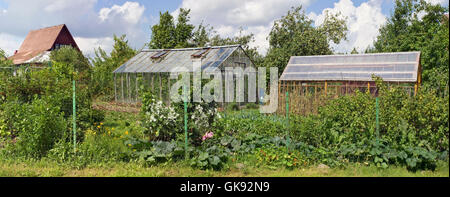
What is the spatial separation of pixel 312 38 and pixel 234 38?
7599mm

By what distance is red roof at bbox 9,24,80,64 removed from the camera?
34125mm

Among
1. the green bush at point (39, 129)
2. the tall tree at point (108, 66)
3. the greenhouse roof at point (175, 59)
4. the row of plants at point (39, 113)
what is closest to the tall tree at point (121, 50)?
the tall tree at point (108, 66)

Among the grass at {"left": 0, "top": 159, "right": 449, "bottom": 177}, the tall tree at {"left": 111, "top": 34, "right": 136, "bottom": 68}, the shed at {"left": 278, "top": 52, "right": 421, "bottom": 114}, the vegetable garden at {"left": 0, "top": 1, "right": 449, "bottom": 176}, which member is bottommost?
the grass at {"left": 0, "top": 159, "right": 449, "bottom": 177}

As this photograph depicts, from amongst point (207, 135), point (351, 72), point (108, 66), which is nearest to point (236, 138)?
point (207, 135)

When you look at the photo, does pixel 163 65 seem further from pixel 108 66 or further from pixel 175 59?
pixel 108 66

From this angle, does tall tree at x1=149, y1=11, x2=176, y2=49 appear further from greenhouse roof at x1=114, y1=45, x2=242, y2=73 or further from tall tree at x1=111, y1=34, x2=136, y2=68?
greenhouse roof at x1=114, y1=45, x2=242, y2=73

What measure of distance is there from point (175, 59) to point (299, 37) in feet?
29.8

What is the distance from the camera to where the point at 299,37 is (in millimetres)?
23453

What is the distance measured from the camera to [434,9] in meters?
20.0

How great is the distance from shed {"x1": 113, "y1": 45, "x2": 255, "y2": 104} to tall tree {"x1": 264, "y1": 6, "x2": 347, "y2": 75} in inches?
156

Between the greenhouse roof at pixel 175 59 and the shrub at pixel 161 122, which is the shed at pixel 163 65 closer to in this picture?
the greenhouse roof at pixel 175 59

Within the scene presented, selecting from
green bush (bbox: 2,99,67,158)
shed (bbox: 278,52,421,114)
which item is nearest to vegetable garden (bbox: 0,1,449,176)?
green bush (bbox: 2,99,67,158)

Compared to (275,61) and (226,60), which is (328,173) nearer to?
(226,60)
